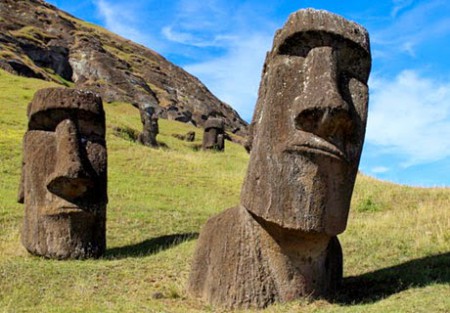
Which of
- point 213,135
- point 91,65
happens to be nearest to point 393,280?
point 213,135

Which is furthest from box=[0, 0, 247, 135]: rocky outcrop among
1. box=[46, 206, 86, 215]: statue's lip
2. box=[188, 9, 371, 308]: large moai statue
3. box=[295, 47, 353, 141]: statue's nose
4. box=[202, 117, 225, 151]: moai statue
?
box=[295, 47, 353, 141]: statue's nose

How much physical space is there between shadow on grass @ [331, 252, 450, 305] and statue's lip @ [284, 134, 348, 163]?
1.69 m

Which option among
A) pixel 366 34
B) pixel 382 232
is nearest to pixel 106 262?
pixel 382 232

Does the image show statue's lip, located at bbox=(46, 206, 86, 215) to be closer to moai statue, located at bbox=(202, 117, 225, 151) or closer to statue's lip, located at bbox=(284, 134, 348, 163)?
statue's lip, located at bbox=(284, 134, 348, 163)

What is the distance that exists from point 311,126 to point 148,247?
5789mm

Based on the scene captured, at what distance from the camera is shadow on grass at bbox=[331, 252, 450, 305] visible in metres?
7.02

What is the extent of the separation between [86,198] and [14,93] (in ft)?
95.5

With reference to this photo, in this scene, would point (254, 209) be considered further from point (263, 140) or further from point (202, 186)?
point (202, 186)

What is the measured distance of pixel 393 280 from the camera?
7.48 metres

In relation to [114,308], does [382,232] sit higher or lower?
higher

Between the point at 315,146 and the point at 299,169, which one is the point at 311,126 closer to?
the point at 315,146

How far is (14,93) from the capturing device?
37250mm

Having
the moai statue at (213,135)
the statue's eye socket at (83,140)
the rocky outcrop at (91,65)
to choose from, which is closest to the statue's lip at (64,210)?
the statue's eye socket at (83,140)

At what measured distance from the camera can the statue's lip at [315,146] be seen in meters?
6.55
